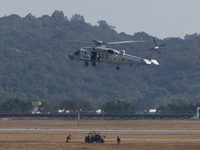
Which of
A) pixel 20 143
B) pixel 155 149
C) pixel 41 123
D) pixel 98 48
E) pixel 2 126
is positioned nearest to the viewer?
pixel 155 149

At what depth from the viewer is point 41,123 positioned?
180125mm

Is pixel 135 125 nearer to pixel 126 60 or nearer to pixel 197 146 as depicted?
pixel 126 60

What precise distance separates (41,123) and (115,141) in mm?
61077

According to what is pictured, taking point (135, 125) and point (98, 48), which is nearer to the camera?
point (98, 48)

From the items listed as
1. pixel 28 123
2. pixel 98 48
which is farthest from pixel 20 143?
pixel 28 123

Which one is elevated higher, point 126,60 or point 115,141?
point 126,60

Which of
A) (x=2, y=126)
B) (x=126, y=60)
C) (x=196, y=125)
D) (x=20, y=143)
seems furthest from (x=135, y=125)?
(x=20, y=143)

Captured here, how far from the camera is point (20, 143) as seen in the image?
11675 centimetres

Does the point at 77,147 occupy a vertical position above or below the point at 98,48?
below

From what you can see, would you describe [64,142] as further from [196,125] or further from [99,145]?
[196,125]

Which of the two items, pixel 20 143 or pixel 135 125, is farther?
pixel 135 125

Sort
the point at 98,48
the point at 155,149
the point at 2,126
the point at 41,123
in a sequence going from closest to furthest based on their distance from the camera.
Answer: the point at 155,149 < the point at 98,48 < the point at 2,126 < the point at 41,123

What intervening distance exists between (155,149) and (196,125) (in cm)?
6564

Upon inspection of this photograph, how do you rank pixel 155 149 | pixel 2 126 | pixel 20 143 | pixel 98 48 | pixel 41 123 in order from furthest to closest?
pixel 41 123, pixel 2 126, pixel 98 48, pixel 20 143, pixel 155 149
